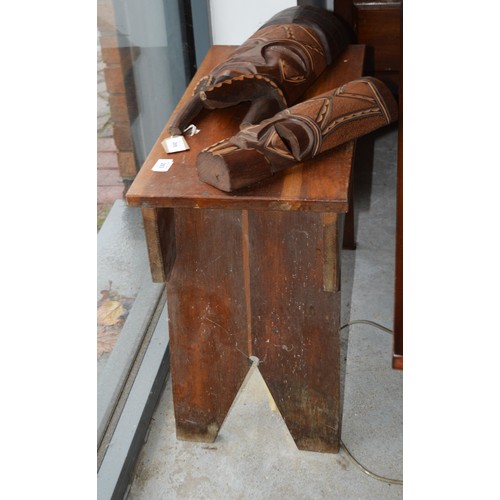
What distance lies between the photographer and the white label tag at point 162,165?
65.6 inches

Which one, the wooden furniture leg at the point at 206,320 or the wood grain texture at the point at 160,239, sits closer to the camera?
the wood grain texture at the point at 160,239

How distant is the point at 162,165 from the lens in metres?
1.68

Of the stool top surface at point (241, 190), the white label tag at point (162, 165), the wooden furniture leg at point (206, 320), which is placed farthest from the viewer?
the wooden furniture leg at point (206, 320)

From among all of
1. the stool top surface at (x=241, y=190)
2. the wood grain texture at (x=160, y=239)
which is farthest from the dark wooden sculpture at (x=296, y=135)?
the wood grain texture at (x=160, y=239)

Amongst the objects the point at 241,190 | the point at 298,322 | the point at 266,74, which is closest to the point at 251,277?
the point at 298,322

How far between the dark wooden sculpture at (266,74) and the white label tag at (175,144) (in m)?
0.02

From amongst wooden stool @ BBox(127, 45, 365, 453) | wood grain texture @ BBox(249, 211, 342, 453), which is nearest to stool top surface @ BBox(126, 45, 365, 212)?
wooden stool @ BBox(127, 45, 365, 453)

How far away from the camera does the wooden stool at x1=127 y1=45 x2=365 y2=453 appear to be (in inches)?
62.6

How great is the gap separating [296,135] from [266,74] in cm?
23

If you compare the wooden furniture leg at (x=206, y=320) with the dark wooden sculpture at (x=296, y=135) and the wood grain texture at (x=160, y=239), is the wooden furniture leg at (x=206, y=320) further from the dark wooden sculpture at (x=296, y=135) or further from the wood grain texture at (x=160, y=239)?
the dark wooden sculpture at (x=296, y=135)

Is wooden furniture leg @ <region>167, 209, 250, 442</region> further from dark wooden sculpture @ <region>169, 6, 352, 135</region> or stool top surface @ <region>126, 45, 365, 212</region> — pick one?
dark wooden sculpture @ <region>169, 6, 352, 135</region>

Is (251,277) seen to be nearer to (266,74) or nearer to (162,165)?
(162,165)

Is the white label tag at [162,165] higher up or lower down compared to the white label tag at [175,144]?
lower down

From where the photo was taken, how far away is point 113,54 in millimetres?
2121
